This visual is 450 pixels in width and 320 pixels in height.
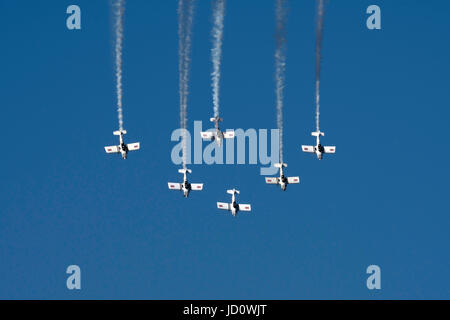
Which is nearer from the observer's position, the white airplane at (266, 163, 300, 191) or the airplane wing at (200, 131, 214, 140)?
the airplane wing at (200, 131, 214, 140)

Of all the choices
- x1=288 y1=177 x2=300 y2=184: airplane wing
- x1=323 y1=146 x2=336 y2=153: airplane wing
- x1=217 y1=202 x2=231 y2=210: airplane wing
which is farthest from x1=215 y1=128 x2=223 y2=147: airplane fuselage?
x1=323 y1=146 x2=336 y2=153: airplane wing

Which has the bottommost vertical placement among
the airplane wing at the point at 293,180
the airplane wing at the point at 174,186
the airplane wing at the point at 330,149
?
the airplane wing at the point at 174,186

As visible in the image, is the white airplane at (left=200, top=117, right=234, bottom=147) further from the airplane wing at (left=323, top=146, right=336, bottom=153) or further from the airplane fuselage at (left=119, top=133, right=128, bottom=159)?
the airplane wing at (left=323, top=146, right=336, bottom=153)

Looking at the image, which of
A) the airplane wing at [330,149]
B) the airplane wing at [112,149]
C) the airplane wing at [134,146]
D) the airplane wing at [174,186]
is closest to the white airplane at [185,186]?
the airplane wing at [174,186]

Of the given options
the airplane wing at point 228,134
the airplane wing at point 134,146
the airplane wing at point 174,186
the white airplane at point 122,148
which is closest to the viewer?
the airplane wing at point 228,134

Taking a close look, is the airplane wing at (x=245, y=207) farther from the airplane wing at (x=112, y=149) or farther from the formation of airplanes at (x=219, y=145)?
the airplane wing at (x=112, y=149)

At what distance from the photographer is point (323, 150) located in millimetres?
82500

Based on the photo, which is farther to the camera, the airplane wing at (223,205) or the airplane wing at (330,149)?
the airplane wing at (223,205)

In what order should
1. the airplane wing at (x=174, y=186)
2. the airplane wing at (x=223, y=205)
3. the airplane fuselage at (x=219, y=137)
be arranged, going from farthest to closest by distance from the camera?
the airplane wing at (x=223, y=205) < the airplane wing at (x=174, y=186) < the airplane fuselage at (x=219, y=137)

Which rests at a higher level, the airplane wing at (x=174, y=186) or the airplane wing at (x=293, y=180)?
the airplane wing at (x=293, y=180)

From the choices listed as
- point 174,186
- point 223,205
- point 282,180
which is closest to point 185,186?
point 174,186
